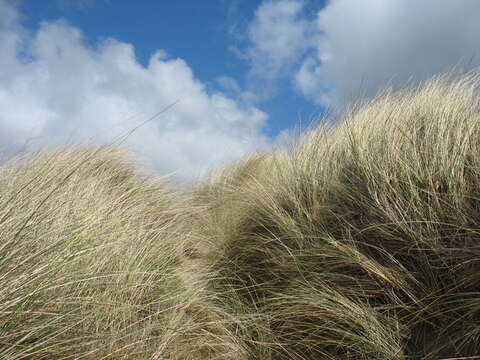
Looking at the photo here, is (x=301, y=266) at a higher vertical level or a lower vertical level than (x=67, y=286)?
higher

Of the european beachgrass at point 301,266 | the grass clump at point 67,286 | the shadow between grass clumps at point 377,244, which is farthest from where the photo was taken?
the shadow between grass clumps at point 377,244

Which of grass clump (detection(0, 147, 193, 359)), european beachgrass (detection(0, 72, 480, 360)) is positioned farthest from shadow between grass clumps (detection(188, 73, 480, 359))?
grass clump (detection(0, 147, 193, 359))

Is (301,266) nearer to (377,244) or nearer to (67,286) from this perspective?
(377,244)

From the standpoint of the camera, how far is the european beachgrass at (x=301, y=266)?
50.8 inches

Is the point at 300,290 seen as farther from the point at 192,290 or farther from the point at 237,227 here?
the point at 237,227

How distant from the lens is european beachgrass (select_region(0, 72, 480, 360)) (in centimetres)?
129

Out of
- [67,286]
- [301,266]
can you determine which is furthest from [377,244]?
[67,286]

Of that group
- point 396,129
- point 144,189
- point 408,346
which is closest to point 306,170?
point 396,129

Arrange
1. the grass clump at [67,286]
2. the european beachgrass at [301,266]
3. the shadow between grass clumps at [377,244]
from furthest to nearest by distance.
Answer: the shadow between grass clumps at [377,244]
the european beachgrass at [301,266]
the grass clump at [67,286]

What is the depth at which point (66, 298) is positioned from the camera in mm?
1278

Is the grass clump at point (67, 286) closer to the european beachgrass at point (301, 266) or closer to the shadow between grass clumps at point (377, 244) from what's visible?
the european beachgrass at point (301, 266)

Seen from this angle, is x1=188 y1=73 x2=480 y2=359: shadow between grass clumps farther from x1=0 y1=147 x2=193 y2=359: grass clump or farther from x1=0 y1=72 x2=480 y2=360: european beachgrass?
x1=0 y1=147 x2=193 y2=359: grass clump

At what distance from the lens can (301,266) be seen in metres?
2.01

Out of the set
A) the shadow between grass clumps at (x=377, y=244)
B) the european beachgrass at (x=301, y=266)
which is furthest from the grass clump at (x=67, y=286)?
the shadow between grass clumps at (x=377, y=244)
